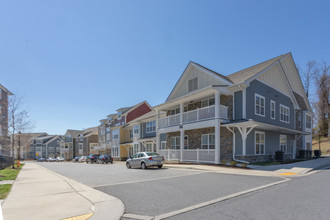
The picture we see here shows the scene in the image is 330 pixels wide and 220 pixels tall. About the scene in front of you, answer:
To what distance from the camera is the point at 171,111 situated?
26234mm

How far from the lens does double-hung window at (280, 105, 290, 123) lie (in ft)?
77.3

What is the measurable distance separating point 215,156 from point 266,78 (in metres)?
9.40

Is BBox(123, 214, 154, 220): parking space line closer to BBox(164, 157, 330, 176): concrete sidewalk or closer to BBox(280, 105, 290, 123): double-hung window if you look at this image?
BBox(164, 157, 330, 176): concrete sidewalk

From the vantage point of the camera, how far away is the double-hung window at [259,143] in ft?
64.4

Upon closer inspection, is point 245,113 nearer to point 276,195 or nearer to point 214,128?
point 214,128

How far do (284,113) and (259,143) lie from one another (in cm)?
660

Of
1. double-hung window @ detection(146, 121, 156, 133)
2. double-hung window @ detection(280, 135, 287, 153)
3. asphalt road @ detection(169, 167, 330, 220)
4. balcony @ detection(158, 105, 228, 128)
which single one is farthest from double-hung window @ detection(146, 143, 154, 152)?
asphalt road @ detection(169, 167, 330, 220)

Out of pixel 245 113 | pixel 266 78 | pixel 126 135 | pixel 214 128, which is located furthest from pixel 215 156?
pixel 126 135

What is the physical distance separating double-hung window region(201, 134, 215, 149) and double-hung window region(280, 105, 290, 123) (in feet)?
28.5

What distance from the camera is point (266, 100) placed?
2128 centimetres

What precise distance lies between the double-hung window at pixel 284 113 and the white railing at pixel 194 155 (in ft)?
32.5

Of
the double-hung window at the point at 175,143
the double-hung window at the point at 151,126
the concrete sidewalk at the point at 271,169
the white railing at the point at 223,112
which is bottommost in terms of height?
the concrete sidewalk at the point at 271,169

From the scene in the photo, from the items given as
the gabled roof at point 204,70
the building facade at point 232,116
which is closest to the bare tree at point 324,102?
the building facade at point 232,116

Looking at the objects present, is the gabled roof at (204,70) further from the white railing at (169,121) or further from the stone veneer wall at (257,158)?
the stone veneer wall at (257,158)
